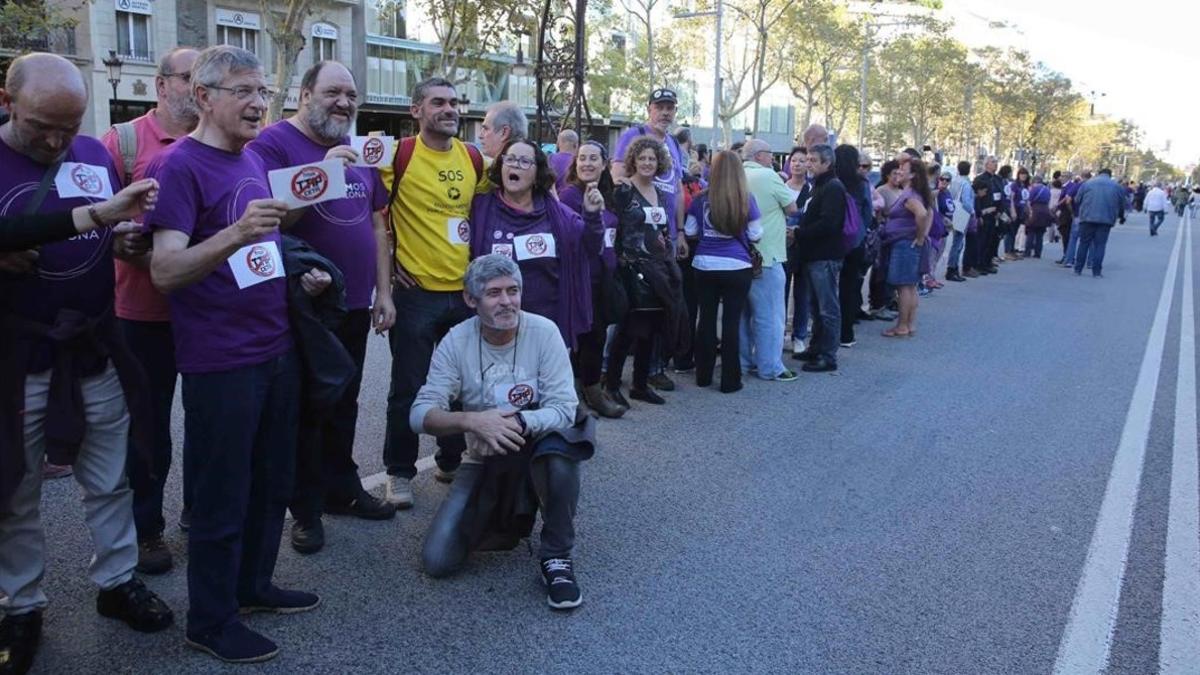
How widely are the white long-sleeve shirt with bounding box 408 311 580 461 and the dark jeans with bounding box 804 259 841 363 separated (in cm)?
457

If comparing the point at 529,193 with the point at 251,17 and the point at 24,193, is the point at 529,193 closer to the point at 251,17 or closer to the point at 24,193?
the point at 24,193

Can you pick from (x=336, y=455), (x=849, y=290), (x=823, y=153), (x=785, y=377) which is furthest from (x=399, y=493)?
(x=849, y=290)

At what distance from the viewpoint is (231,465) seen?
292 cm

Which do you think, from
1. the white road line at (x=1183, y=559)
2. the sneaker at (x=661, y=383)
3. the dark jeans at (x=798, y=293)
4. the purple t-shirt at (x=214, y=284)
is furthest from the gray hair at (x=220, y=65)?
the dark jeans at (x=798, y=293)

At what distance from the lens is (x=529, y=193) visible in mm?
4766

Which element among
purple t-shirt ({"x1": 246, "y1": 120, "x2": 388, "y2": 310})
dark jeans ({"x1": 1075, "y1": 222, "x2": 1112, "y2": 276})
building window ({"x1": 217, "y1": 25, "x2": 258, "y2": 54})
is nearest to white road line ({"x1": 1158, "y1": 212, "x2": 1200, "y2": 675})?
purple t-shirt ({"x1": 246, "y1": 120, "x2": 388, "y2": 310})

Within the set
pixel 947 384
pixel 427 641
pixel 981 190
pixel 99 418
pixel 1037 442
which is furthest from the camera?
pixel 981 190

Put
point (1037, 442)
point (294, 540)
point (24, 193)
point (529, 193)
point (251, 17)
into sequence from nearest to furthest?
1. point (24, 193)
2. point (294, 540)
3. point (529, 193)
4. point (1037, 442)
5. point (251, 17)

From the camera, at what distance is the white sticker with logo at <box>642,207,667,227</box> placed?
6344mm

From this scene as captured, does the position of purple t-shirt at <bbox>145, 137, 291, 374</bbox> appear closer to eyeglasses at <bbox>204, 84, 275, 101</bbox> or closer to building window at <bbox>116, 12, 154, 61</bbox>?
eyeglasses at <bbox>204, 84, 275, 101</bbox>

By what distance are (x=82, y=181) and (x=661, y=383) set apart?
4.75 meters

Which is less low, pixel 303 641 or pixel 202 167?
pixel 202 167

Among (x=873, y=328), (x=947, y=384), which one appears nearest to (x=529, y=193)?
(x=947, y=384)

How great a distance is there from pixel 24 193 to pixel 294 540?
1781 millimetres
